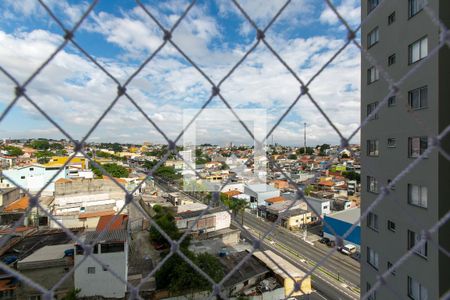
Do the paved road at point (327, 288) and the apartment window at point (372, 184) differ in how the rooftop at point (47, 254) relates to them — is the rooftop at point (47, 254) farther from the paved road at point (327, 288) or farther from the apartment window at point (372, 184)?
the apartment window at point (372, 184)

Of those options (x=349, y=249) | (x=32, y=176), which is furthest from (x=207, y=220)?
(x=32, y=176)

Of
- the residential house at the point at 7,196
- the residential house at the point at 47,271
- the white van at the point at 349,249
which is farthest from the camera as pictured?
the residential house at the point at 7,196

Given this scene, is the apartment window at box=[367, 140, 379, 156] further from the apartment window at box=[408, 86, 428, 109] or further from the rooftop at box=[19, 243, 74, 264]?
the rooftop at box=[19, 243, 74, 264]

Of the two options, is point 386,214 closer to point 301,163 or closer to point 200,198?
point 200,198

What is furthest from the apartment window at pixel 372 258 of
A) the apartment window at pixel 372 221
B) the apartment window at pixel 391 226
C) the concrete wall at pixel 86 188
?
the concrete wall at pixel 86 188

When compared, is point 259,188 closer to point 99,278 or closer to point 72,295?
point 99,278

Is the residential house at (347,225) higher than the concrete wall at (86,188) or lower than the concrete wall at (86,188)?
lower

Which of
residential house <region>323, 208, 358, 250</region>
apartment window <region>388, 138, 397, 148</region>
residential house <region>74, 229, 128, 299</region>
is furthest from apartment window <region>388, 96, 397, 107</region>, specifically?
residential house <region>323, 208, 358, 250</region>
